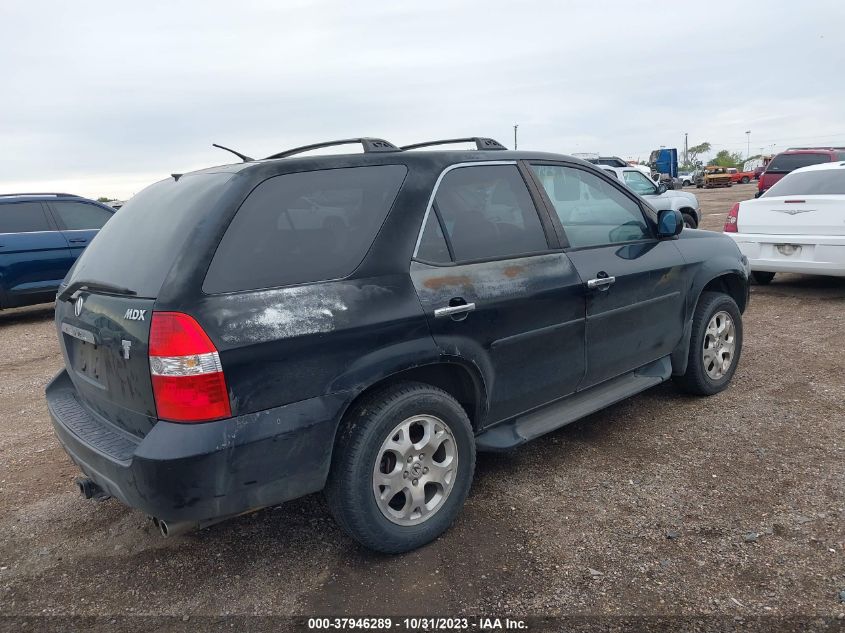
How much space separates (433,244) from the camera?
2.94 m

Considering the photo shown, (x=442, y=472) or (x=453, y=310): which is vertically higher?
(x=453, y=310)

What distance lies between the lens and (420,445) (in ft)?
9.27

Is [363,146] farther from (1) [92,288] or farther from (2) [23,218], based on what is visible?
(2) [23,218]

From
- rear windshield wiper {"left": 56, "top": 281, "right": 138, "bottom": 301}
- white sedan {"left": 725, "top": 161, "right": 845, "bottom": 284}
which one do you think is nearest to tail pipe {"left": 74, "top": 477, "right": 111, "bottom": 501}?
rear windshield wiper {"left": 56, "top": 281, "right": 138, "bottom": 301}

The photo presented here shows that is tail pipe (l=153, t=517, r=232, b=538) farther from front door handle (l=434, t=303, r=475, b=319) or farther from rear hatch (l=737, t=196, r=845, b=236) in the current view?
rear hatch (l=737, t=196, r=845, b=236)

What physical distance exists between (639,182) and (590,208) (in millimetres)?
9474

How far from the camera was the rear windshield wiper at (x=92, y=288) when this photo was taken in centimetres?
257

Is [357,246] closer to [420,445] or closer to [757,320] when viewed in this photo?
[420,445]

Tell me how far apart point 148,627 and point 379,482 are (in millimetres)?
1041

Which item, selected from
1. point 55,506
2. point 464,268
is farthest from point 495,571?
point 55,506

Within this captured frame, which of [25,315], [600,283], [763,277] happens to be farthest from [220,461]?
[25,315]

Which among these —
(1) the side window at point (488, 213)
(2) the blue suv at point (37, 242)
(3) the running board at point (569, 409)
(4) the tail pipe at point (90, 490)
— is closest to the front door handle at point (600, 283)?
(1) the side window at point (488, 213)

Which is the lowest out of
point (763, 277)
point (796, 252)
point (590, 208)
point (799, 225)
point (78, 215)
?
point (763, 277)

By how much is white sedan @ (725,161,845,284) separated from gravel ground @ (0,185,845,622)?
11.1 ft
